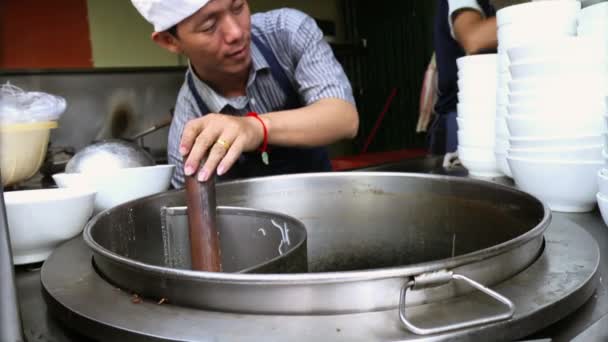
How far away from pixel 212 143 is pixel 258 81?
785 millimetres

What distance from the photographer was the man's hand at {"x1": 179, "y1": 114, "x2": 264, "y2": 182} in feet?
2.54

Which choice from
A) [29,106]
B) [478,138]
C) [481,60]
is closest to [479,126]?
[478,138]

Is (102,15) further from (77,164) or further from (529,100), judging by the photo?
(529,100)

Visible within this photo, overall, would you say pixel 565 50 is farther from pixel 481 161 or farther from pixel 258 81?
pixel 258 81

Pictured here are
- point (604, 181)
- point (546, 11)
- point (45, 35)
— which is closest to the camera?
point (604, 181)

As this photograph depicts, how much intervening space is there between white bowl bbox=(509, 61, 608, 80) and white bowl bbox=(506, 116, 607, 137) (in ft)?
0.24

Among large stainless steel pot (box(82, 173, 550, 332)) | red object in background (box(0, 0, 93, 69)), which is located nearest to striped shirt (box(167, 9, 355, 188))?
large stainless steel pot (box(82, 173, 550, 332))

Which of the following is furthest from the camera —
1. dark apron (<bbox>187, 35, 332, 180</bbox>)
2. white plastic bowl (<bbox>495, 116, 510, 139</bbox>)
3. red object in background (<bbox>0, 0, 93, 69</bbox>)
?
red object in background (<bbox>0, 0, 93, 69</bbox>)

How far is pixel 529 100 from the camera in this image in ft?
2.88

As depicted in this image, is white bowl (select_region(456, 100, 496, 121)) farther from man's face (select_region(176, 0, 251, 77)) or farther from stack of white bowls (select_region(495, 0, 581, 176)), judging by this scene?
man's face (select_region(176, 0, 251, 77))

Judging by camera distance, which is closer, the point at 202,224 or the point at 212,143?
the point at 202,224

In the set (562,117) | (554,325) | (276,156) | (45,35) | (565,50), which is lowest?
(276,156)

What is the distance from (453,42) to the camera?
201 centimetres

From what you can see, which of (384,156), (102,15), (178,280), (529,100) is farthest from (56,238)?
(384,156)
